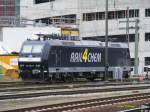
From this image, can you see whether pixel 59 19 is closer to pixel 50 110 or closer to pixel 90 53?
pixel 90 53

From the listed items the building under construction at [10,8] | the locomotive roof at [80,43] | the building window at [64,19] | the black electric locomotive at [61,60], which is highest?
the building under construction at [10,8]

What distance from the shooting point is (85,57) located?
166ft

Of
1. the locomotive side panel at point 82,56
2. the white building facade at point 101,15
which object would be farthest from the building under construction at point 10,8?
the locomotive side panel at point 82,56

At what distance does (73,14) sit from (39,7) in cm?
865

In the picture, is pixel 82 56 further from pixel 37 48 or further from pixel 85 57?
pixel 37 48

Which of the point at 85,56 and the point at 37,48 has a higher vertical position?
the point at 37,48

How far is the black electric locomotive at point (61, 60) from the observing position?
45.5 metres

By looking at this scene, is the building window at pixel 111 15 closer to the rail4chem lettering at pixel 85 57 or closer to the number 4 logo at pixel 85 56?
the rail4chem lettering at pixel 85 57

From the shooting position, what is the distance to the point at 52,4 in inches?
3999

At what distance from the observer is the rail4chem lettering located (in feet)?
161

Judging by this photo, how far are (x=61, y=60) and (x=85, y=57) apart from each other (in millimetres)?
4204

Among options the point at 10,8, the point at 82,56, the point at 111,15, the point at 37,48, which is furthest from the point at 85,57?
the point at 10,8

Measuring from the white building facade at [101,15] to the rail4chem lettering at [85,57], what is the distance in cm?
3627

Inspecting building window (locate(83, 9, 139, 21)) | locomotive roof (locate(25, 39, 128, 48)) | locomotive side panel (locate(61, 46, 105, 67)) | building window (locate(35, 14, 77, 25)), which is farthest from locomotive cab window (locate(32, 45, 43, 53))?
building window (locate(83, 9, 139, 21))
